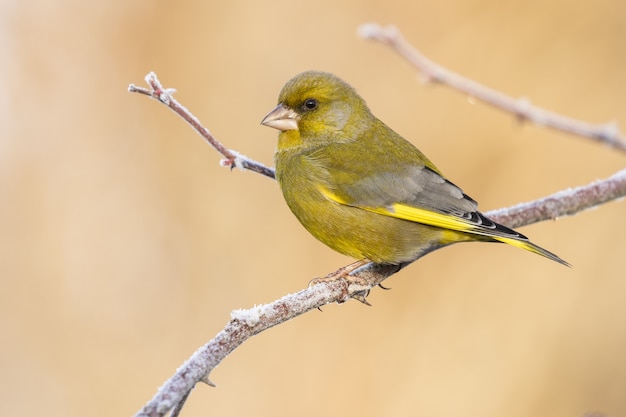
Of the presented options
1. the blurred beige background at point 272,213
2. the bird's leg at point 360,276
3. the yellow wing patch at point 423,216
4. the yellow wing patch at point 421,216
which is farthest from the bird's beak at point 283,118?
the blurred beige background at point 272,213

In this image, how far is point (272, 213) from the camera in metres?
5.96

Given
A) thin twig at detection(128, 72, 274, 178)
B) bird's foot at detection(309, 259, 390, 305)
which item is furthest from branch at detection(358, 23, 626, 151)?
bird's foot at detection(309, 259, 390, 305)

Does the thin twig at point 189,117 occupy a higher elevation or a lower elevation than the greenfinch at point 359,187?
lower

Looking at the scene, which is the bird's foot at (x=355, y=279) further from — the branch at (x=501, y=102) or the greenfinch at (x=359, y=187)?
the branch at (x=501, y=102)

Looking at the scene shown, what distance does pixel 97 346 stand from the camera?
5.90 metres

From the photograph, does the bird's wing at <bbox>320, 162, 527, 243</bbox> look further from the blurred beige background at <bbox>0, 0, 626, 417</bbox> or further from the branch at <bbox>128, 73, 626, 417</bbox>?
the blurred beige background at <bbox>0, 0, 626, 417</bbox>

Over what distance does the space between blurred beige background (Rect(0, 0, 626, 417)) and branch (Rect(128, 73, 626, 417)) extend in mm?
1744

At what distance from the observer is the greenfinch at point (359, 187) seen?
12.4 ft

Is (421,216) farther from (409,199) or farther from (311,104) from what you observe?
(311,104)

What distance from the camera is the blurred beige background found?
5.65 metres

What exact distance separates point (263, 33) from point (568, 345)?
10.4 ft

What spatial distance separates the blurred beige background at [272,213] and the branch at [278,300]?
1744mm

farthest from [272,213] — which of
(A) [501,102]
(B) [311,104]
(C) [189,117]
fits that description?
(A) [501,102]

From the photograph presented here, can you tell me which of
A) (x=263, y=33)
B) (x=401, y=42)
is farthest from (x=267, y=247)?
(x=401, y=42)
